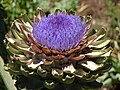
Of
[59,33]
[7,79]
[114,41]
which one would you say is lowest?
[114,41]

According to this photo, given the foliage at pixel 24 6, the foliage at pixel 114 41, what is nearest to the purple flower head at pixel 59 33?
the foliage at pixel 24 6

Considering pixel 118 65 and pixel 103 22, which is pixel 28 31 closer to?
pixel 118 65

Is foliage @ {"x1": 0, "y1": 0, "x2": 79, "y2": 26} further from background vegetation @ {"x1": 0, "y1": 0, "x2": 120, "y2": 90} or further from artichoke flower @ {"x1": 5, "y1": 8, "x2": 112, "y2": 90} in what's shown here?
artichoke flower @ {"x1": 5, "y1": 8, "x2": 112, "y2": 90}

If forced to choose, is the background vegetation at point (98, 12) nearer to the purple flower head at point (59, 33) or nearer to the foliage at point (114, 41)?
the foliage at point (114, 41)

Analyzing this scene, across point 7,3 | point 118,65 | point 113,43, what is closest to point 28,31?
point 7,3

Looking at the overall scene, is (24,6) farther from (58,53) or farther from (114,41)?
(58,53)

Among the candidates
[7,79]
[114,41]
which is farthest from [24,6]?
[7,79]
